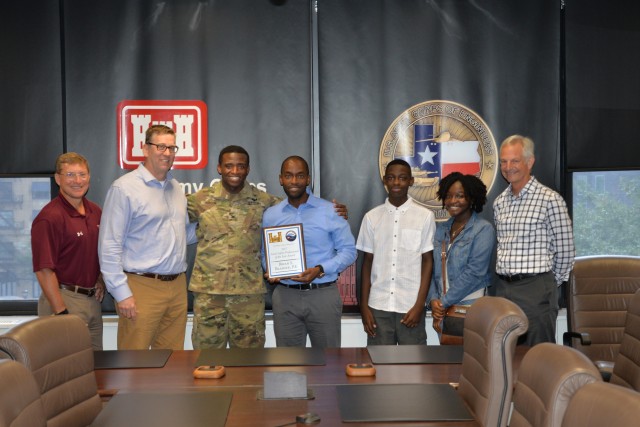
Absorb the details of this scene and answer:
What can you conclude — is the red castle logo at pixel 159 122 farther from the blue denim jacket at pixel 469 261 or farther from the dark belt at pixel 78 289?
the blue denim jacket at pixel 469 261

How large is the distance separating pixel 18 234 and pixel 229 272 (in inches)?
80.4

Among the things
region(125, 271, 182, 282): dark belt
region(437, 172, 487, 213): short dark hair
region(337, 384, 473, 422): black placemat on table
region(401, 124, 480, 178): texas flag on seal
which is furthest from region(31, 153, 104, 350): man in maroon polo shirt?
region(401, 124, 480, 178): texas flag on seal

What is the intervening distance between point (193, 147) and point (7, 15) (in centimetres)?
168

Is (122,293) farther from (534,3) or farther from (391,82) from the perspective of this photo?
(534,3)

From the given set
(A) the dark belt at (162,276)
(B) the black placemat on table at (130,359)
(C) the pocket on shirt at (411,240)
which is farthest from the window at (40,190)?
(C) the pocket on shirt at (411,240)

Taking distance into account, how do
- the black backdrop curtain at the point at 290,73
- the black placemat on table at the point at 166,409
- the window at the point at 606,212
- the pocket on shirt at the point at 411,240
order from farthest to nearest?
the window at the point at 606,212 < the black backdrop curtain at the point at 290,73 < the pocket on shirt at the point at 411,240 < the black placemat on table at the point at 166,409

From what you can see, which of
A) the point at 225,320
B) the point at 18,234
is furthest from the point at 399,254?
the point at 18,234

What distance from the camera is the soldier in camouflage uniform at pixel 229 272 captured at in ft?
14.0

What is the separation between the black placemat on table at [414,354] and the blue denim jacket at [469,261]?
1.04 metres

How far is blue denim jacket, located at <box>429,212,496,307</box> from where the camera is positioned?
4.27m

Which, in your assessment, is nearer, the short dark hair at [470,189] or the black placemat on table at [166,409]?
the black placemat on table at [166,409]

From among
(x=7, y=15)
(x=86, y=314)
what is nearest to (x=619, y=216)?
(x=86, y=314)

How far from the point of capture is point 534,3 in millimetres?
5148

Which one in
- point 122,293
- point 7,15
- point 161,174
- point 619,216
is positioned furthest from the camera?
point 619,216
